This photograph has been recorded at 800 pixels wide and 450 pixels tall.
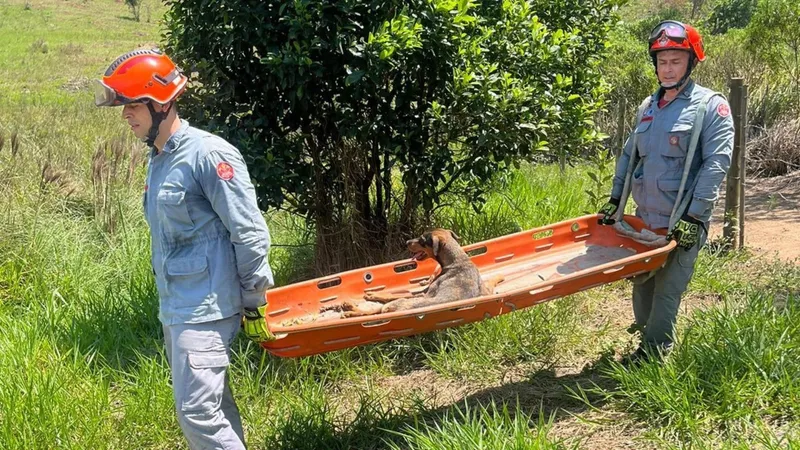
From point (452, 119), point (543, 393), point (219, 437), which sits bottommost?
point (543, 393)

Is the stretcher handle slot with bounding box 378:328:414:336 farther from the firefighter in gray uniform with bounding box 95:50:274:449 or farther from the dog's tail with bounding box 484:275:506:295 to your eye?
the dog's tail with bounding box 484:275:506:295

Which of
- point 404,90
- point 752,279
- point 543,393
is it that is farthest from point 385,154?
point 752,279

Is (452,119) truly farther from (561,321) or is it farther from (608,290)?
(608,290)

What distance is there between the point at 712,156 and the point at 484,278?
4.89ft

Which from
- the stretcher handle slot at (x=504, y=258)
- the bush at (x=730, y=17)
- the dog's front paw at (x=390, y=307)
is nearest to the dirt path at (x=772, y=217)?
the stretcher handle slot at (x=504, y=258)

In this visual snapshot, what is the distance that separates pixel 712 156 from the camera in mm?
3588

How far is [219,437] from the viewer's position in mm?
2785

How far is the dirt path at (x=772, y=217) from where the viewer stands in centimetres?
666

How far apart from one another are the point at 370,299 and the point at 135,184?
160 inches

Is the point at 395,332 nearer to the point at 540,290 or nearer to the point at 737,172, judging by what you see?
the point at 540,290

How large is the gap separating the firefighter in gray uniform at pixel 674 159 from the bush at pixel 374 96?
828mm

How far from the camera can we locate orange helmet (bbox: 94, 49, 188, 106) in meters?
2.66

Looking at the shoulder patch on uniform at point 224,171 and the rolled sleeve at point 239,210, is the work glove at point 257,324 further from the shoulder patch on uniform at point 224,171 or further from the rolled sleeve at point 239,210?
the shoulder patch on uniform at point 224,171

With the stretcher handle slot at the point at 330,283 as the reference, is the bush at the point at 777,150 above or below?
below
